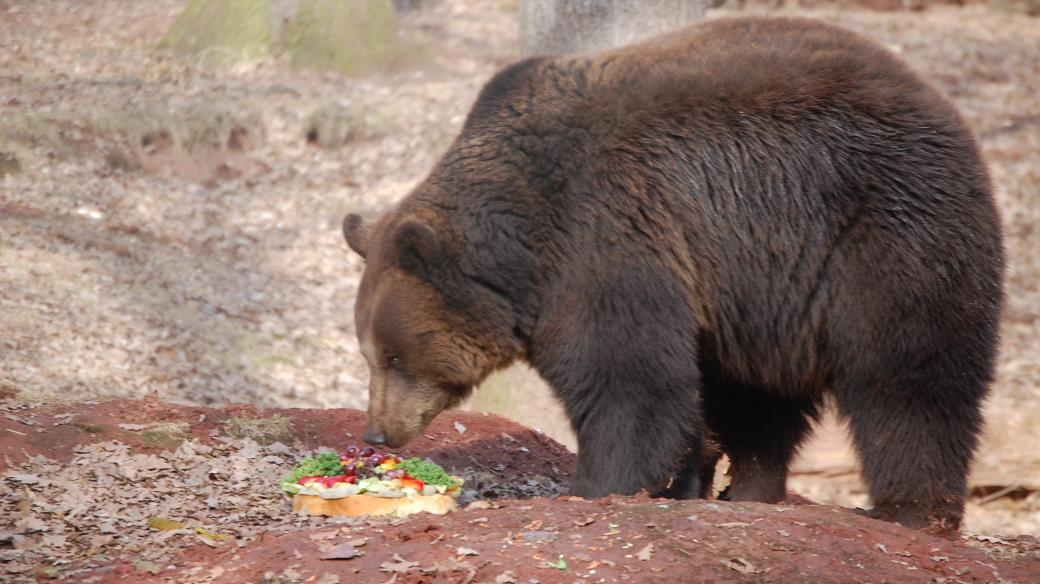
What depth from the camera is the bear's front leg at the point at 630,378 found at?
5.41m

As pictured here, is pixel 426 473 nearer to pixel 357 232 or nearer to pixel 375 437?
pixel 375 437

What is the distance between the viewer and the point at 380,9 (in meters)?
14.6

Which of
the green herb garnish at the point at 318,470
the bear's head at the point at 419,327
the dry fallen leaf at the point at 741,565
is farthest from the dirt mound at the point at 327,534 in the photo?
the bear's head at the point at 419,327

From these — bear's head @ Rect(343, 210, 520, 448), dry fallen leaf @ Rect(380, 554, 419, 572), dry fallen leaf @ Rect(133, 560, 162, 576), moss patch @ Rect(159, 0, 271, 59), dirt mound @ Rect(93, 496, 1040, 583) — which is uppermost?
moss patch @ Rect(159, 0, 271, 59)

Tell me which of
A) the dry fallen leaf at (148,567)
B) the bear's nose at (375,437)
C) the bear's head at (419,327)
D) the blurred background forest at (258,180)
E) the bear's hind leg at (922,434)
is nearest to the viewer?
the dry fallen leaf at (148,567)

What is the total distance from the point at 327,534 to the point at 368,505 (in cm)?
100

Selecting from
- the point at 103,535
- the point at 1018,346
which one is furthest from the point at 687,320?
the point at 1018,346

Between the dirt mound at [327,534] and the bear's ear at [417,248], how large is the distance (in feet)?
4.31

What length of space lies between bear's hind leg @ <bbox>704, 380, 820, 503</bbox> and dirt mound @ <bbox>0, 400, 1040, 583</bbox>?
4.61 ft

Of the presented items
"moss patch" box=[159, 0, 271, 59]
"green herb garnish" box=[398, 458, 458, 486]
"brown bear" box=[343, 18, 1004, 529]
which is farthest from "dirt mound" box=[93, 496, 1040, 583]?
"moss patch" box=[159, 0, 271, 59]

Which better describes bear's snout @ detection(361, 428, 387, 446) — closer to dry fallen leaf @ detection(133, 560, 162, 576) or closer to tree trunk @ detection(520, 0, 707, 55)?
dry fallen leaf @ detection(133, 560, 162, 576)

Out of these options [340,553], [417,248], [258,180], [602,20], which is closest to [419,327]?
[417,248]

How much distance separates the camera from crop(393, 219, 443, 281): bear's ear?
577cm

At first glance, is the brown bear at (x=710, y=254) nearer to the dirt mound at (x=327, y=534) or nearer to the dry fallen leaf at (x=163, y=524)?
the dirt mound at (x=327, y=534)
